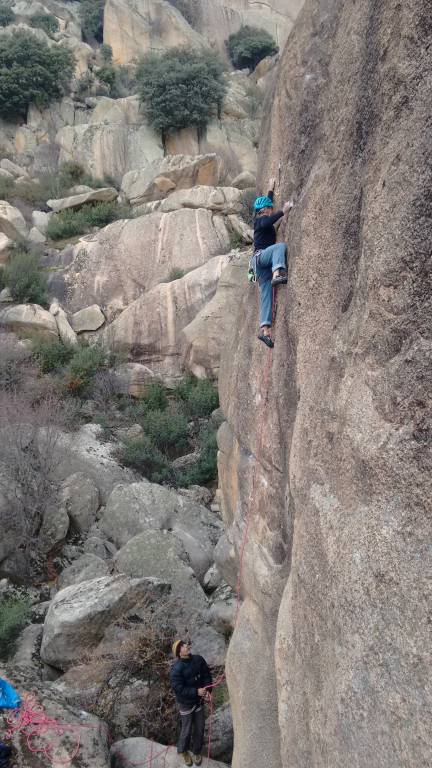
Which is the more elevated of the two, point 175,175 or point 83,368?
point 175,175

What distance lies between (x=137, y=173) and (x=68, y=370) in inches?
473

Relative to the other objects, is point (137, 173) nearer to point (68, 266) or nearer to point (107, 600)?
point (68, 266)

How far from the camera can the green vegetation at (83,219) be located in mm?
24109

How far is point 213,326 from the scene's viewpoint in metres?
17.0

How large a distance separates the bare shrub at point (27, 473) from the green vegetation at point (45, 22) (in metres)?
31.8

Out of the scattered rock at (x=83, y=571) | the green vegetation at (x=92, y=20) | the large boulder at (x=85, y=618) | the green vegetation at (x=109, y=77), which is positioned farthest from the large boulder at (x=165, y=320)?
the green vegetation at (x=92, y=20)

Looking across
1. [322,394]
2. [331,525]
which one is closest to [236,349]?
[322,394]

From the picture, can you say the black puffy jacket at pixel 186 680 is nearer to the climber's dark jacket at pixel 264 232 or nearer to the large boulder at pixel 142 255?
the climber's dark jacket at pixel 264 232

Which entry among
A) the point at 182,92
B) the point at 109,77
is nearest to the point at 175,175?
the point at 182,92

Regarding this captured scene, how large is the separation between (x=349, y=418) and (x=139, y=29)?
40.5 meters

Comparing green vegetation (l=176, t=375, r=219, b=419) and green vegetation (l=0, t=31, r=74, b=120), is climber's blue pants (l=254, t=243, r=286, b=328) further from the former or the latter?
green vegetation (l=0, t=31, r=74, b=120)

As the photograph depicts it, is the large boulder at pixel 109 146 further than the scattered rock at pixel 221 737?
Yes

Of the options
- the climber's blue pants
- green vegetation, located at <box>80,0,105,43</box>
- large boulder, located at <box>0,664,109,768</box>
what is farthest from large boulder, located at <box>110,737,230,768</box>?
green vegetation, located at <box>80,0,105,43</box>

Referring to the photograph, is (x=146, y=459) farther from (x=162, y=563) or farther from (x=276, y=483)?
(x=276, y=483)
